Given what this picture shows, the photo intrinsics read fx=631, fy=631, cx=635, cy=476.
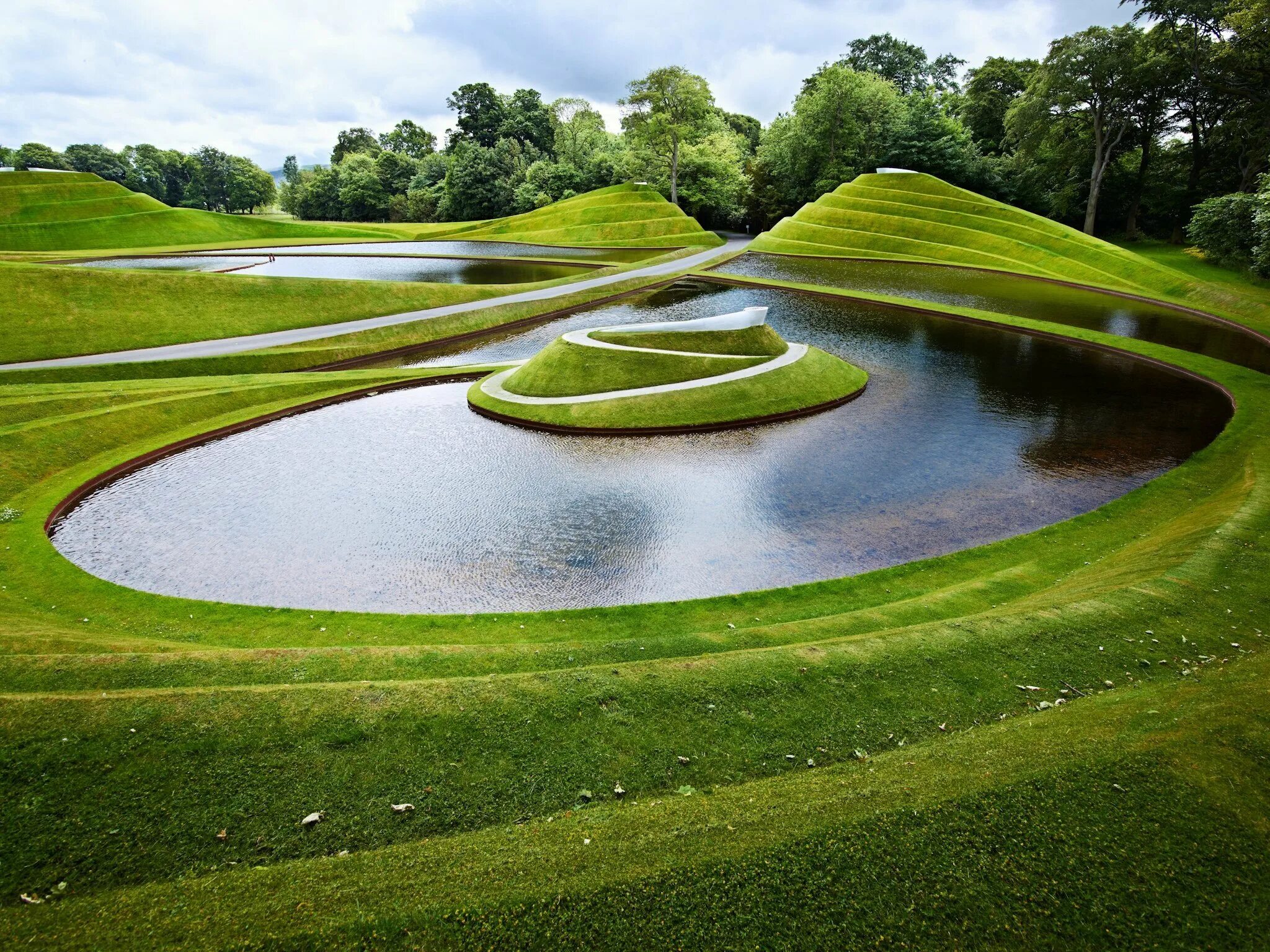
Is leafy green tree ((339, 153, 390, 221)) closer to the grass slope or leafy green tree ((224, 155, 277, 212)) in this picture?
leafy green tree ((224, 155, 277, 212))

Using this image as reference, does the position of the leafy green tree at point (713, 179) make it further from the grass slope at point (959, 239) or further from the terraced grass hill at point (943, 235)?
the grass slope at point (959, 239)

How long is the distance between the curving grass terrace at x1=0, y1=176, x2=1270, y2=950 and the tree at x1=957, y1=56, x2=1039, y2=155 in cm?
8992

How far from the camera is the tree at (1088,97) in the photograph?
56000 millimetres

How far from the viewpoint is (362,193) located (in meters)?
112

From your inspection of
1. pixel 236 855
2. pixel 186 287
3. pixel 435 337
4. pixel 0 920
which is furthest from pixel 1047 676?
pixel 186 287

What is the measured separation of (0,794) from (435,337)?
34.6m

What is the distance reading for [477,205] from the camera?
100 m

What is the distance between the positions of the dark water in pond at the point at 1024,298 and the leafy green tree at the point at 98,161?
148 metres

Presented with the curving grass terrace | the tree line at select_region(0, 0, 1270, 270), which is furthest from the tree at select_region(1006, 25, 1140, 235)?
the curving grass terrace

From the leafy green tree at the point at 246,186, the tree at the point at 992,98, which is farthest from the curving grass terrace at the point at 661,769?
the leafy green tree at the point at 246,186

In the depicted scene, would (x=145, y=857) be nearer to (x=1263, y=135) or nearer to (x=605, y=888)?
(x=605, y=888)

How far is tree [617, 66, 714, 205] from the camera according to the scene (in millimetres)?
80750

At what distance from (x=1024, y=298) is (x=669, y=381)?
1342 inches

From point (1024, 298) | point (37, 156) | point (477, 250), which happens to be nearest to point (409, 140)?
point (37, 156)
